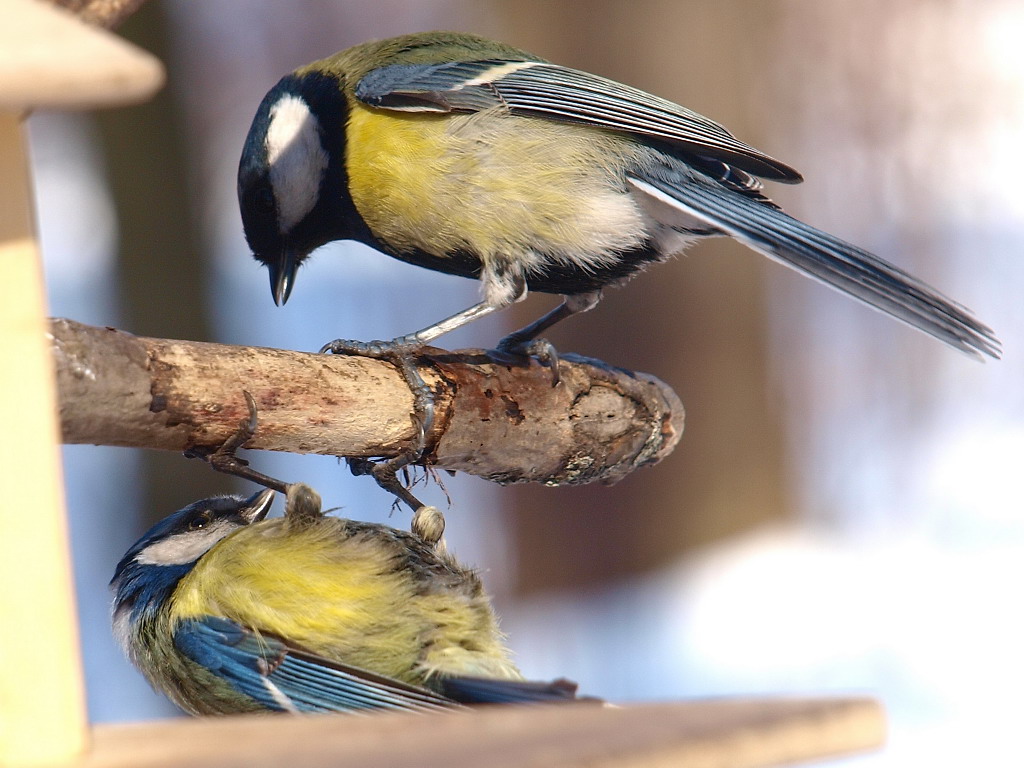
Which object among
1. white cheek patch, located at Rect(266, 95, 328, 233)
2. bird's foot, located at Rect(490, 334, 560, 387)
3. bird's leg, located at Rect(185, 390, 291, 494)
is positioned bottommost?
bird's leg, located at Rect(185, 390, 291, 494)

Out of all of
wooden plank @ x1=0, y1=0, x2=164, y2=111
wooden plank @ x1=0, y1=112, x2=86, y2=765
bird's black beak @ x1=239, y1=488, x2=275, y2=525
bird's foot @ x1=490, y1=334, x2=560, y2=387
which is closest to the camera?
wooden plank @ x1=0, y1=0, x2=164, y2=111

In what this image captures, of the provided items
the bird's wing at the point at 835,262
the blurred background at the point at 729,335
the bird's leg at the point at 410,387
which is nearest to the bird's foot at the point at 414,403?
the bird's leg at the point at 410,387

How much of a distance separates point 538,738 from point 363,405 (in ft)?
2.83

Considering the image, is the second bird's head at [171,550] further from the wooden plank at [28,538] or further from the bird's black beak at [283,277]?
the wooden plank at [28,538]

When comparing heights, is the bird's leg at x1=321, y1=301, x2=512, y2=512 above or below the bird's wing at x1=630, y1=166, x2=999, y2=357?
below

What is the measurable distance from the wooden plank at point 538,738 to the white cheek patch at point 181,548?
773mm

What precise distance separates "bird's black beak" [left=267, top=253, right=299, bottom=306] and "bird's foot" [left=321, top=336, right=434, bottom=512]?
46cm

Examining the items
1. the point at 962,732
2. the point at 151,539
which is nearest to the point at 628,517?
the point at 962,732

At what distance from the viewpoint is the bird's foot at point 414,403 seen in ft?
5.56

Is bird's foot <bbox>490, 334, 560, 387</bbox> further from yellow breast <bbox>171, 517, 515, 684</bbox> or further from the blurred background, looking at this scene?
the blurred background

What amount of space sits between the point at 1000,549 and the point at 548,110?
388 centimetres

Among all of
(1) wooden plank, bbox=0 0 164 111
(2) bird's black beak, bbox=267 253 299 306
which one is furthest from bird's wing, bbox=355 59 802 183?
(1) wooden plank, bbox=0 0 164 111

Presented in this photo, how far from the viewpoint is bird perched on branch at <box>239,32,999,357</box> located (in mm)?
2029

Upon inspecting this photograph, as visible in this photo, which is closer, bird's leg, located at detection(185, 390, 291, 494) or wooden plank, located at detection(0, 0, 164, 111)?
wooden plank, located at detection(0, 0, 164, 111)
